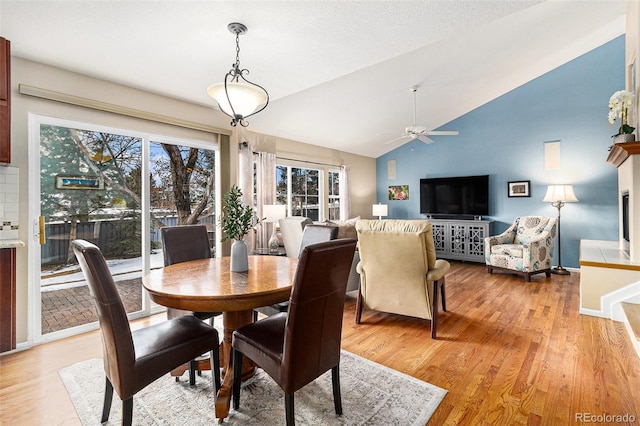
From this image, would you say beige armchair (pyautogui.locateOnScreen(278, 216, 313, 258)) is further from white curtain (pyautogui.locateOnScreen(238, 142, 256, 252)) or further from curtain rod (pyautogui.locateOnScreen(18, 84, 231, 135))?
curtain rod (pyautogui.locateOnScreen(18, 84, 231, 135))

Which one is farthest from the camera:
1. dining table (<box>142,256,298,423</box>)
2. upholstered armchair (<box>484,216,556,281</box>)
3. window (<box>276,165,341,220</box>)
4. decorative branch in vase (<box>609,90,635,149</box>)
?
window (<box>276,165,341,220</box>)

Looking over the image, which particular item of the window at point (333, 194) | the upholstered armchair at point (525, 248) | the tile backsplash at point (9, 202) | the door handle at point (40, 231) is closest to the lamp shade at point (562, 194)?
the upholstered armchair at point (525, 248)

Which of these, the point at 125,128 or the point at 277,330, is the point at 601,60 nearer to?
the point at 277,330

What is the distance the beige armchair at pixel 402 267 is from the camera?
2.66m

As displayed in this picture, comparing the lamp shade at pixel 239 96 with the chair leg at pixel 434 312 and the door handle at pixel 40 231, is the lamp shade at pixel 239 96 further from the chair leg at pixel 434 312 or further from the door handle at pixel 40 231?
the chair leg at pixel 434 312

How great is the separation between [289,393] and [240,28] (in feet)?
7.49

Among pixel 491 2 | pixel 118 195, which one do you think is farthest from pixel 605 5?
pixel 118 195

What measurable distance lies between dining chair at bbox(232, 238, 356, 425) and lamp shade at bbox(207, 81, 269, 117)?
1279mm

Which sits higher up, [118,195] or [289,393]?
[118,195]

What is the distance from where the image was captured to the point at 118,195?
313 cm

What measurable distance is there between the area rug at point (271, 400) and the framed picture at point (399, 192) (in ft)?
18.4

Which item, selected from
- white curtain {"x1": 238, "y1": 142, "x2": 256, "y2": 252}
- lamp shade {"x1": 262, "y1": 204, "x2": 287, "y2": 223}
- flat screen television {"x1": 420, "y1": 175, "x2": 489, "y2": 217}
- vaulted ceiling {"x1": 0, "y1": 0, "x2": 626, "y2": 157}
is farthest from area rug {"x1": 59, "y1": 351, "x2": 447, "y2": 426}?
flat screen television {"x1": 420, "y1": 175, "x2": 489, "y2": 217}

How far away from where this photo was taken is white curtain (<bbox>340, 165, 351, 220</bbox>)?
22.1 ft

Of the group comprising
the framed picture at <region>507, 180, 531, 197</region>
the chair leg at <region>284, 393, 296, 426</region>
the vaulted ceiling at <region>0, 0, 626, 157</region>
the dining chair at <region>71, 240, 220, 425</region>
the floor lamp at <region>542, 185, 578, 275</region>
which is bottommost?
the chair leg at <region>284, 393, 296, 426</region>
